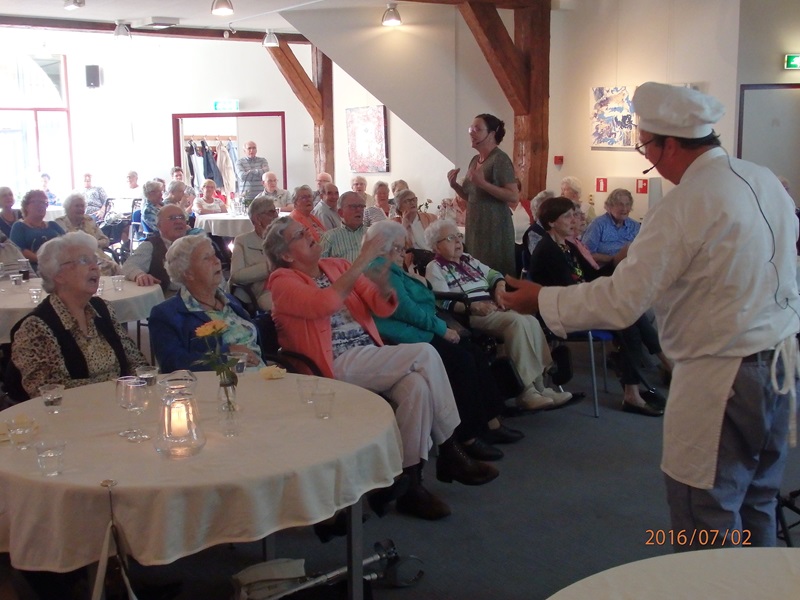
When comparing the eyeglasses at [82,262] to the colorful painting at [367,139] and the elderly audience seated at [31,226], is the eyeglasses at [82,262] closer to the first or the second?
the elderly audience seated at [31,226]

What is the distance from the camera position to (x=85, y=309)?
3090 mm

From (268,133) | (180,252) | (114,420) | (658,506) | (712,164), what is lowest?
(658,506)

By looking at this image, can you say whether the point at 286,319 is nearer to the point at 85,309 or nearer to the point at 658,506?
the point at 85,309

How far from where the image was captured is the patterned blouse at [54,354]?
2.80 meters

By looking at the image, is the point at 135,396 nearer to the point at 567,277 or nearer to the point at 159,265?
the point at 159,265

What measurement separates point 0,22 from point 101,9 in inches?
59.9

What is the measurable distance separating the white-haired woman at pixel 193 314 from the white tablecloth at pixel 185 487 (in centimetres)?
69

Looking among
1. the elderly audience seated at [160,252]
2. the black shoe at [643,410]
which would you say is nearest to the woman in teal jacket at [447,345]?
the black shoe at [643,410]

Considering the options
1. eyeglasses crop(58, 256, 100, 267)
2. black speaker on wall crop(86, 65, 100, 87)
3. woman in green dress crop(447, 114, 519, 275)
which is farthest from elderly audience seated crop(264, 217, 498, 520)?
black speaker on wall crop(86, 65, 100, 87)

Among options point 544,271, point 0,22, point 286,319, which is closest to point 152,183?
point 0,22

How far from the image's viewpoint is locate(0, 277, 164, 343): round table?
4183 millimetres

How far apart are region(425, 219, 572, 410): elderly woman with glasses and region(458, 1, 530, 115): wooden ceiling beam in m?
3.83

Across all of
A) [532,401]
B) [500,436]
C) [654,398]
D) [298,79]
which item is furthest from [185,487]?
[298,79]

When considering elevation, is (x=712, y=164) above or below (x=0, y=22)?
below
